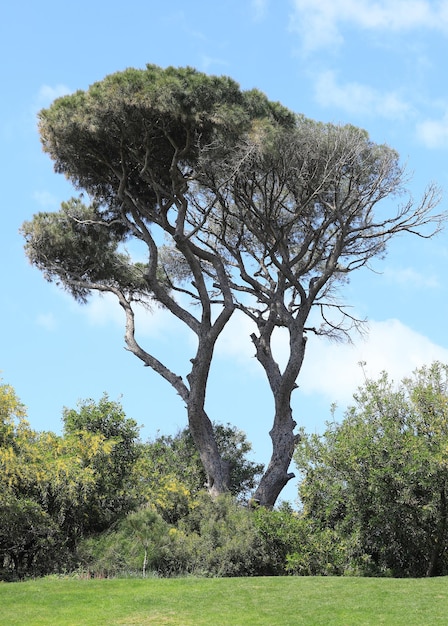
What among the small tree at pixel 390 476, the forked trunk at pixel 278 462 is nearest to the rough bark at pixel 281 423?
the forked trunk at pixel 278 462

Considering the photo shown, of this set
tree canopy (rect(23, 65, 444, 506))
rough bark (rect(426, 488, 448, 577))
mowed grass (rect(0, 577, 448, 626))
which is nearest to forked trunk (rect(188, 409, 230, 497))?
tree canopy (rect(23, 65, 444, 506))

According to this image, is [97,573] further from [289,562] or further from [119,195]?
[119,195]

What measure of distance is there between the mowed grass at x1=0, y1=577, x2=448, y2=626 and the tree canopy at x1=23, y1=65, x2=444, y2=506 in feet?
22.9

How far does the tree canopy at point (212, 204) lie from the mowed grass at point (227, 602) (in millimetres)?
6977

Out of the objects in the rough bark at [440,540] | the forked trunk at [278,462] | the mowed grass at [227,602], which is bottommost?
the mowed grass at [227,602]

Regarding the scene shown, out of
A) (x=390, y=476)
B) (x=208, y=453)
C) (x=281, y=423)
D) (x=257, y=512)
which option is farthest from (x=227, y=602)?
(x=281, y=423)

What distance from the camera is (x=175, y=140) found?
19.9 metres

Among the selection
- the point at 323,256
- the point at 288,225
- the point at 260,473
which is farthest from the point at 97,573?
the point at 323,256

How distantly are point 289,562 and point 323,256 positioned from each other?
1078 centimetres

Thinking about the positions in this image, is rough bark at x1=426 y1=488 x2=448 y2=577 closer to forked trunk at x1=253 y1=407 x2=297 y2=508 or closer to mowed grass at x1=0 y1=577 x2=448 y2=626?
mowed grass at x1=0 y1=577 x2=448 y2=626

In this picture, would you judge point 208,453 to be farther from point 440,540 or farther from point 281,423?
point 440,540

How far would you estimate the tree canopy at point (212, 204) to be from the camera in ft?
63.3

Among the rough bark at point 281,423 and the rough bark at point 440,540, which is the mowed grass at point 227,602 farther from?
the rough bark at point 281,423

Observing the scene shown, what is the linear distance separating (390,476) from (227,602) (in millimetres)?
4038
